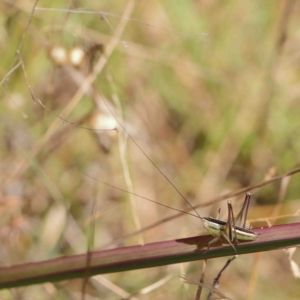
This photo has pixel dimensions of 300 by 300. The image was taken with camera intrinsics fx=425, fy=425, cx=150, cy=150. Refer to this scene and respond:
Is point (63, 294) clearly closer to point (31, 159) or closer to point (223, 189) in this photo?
point (31, 159)

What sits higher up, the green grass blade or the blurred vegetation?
the blurred vegetation

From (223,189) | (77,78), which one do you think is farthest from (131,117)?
(223,189)

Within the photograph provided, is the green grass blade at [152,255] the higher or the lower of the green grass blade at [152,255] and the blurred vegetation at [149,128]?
the lower

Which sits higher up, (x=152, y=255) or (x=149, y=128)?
(x=149, y=128)

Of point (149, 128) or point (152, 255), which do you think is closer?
point (152, 255)

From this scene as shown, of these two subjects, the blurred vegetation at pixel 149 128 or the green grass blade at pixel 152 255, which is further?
the blurred vegetation at pixel 149 128

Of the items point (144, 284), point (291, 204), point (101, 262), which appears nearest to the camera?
point (101, 262)

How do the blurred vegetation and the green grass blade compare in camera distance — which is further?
the blurred vegetation

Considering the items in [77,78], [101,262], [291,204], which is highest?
[77,78]
